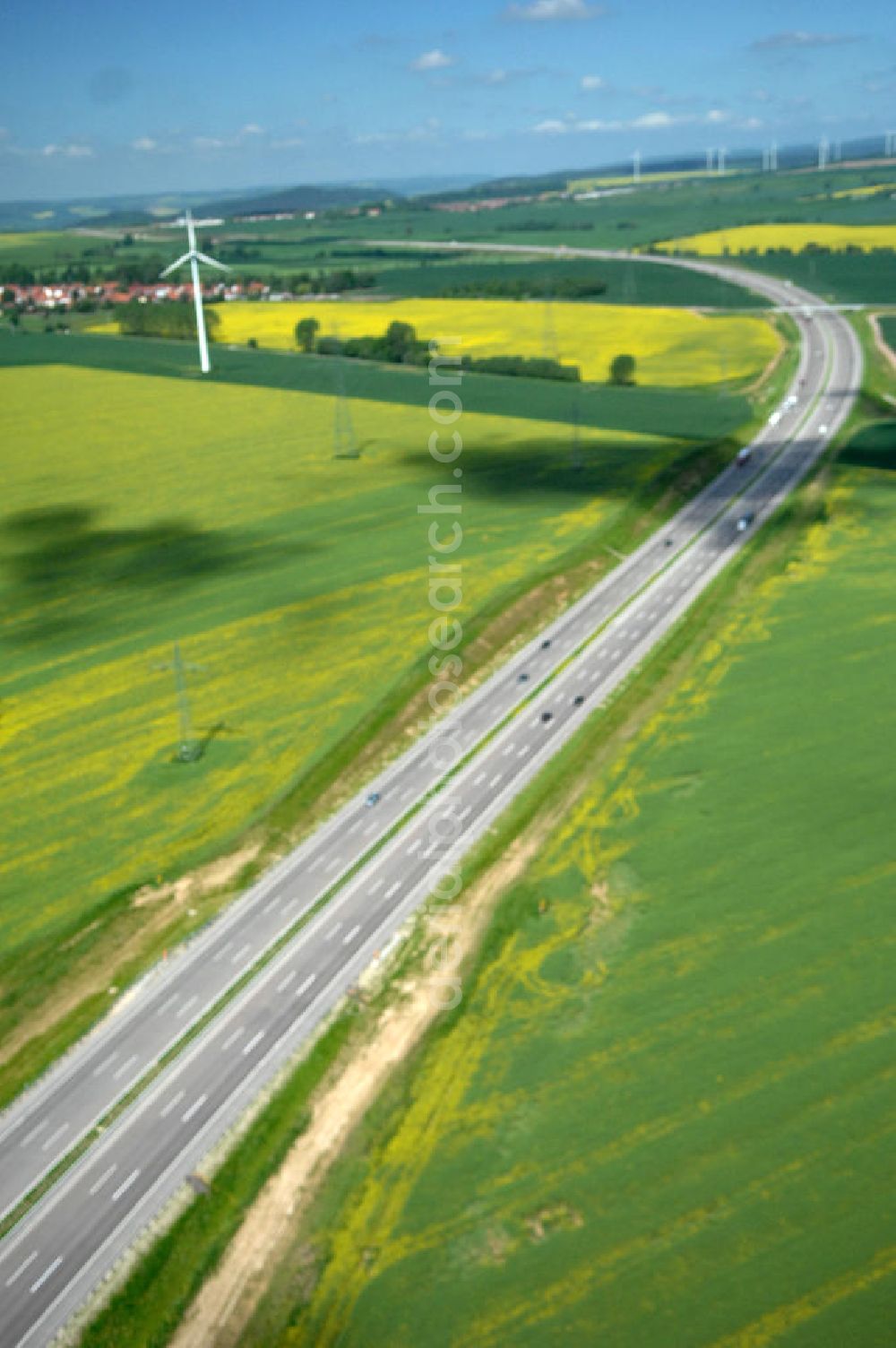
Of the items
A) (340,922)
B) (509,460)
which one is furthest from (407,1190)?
(509,460)

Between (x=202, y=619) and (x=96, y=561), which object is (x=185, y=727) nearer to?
(x=202, y=619)

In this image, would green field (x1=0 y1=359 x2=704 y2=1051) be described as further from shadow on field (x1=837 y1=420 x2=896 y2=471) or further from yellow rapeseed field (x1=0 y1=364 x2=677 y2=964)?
shadow on field (x1=837 y1=420 x2=896 y2=471)

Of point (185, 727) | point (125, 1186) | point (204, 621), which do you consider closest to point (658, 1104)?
point (125, 1186)

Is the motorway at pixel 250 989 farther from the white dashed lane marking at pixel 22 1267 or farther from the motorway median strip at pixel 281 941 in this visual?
the motorway median strip at pixel 281 941

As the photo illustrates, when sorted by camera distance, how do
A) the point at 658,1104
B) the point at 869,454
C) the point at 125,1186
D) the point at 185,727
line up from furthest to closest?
the point at 869,454 < the point at 185,727 < the point at 658,1104 < the point at 125,1186

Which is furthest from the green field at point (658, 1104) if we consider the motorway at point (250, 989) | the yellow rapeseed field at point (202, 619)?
the yellow rapeseed field at point (202, 619)

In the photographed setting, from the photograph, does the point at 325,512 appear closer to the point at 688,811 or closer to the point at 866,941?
the point at 688,811
